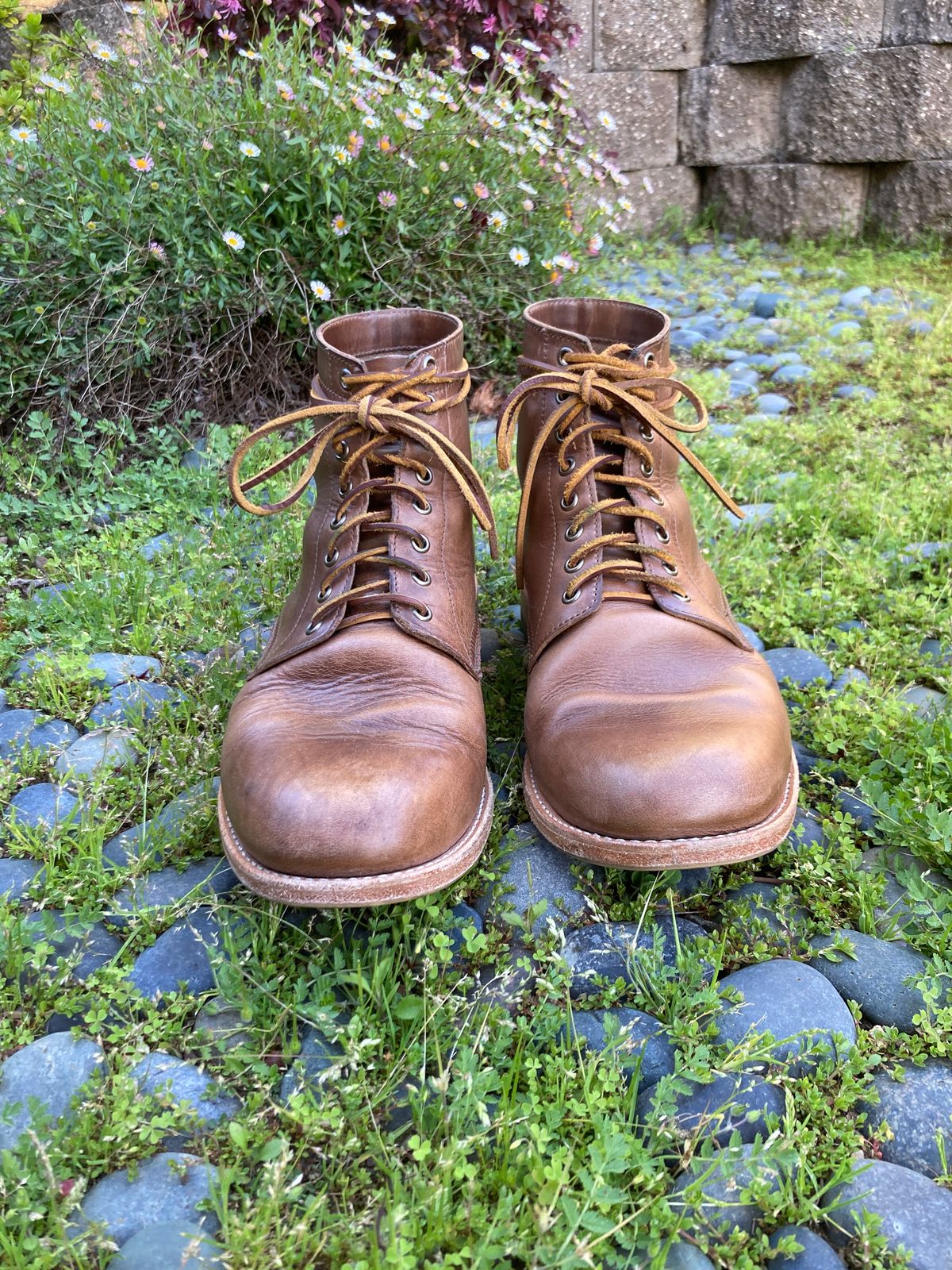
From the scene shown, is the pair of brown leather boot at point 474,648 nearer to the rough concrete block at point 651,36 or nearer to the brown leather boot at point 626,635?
the brown leather boot at point 626,635

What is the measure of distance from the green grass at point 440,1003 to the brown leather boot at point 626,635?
0.17 m

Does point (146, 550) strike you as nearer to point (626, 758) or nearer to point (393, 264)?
point (393, 264)

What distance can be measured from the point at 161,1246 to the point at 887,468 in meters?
2.89

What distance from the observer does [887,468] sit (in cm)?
300

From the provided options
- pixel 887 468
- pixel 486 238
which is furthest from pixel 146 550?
pixel 887 468

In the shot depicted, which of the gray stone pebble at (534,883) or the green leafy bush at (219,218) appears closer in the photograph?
the gray stone pebble at (534,883)

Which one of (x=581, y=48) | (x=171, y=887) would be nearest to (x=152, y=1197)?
(x=171, y=887)

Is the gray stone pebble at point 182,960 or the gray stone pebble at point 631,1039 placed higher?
the gray stone pebble at point 182,960

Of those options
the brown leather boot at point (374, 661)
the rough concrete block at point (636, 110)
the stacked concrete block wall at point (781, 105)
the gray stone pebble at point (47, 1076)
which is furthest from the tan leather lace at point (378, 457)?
the rough concrete block at point (636, 110)

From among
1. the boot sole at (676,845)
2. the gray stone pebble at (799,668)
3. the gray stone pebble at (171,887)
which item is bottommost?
the gray stone pebble at (799,668)

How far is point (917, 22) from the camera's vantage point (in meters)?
5.44

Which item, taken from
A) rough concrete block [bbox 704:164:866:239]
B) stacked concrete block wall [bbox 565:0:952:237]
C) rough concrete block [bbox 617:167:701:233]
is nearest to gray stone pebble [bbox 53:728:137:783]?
stacked concrete block wall [bbox 565:0:952:237]

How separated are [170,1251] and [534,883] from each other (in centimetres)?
74

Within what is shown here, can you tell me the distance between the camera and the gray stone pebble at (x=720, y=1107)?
45.4 inches
